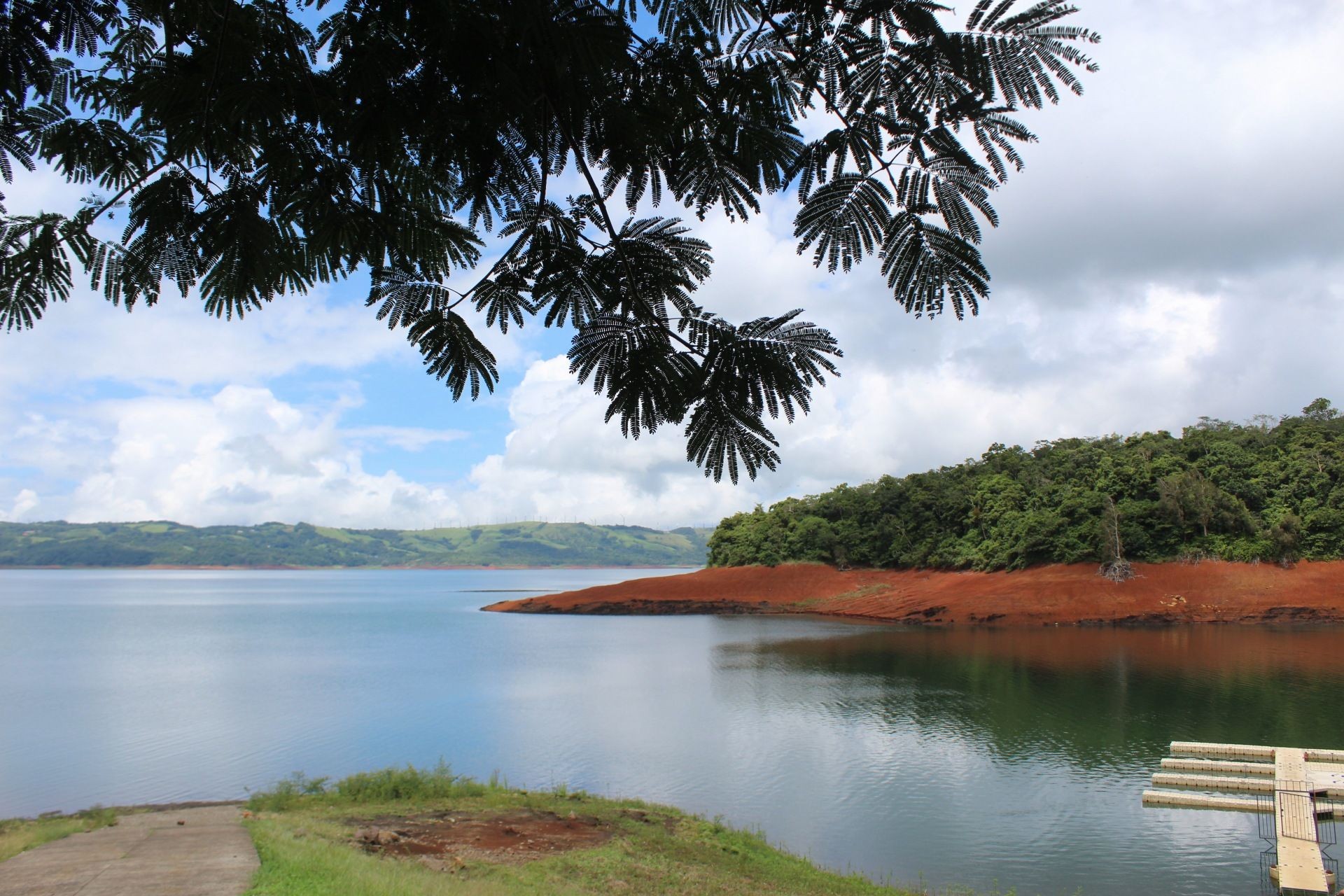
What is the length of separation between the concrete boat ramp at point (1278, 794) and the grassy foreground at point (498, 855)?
5010mm

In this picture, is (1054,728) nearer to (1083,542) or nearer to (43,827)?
(43,827)

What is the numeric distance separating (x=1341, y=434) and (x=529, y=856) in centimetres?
4787

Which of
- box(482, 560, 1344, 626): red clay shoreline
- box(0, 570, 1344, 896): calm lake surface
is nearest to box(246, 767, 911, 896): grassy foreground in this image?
box(0, 570, 1344, 896): calm lake surface

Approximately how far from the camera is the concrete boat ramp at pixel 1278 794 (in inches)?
388

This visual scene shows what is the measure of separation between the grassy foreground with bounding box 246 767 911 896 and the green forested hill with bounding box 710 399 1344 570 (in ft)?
117

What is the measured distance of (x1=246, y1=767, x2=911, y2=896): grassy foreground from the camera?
23.1 feet

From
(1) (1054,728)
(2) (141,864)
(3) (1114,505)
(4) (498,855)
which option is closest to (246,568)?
(3) (1114,505)

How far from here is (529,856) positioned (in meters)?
9.58

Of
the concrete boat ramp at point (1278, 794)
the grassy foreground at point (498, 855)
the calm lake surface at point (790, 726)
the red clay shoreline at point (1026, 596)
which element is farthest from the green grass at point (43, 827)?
the red clay shoreline at point (1026, 596)

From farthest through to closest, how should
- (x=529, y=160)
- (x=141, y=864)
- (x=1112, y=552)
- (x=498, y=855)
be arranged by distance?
(x=1112, y=552)
(x=498, y=855)
(x=141, y=864)
(x=529, y=160)

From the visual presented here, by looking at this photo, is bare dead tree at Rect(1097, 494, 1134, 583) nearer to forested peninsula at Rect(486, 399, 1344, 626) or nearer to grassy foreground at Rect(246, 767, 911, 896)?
forested peninsula at Rect(486, 399, 1344, 626)

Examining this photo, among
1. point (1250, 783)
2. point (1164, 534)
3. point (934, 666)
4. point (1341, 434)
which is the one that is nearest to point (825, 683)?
point (934, 666)

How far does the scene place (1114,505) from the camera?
135ft

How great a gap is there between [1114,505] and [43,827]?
4360 centimetres
